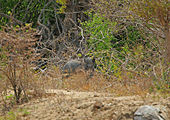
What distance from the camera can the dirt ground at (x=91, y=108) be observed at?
3.78m

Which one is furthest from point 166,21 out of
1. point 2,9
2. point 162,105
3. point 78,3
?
point 2,9

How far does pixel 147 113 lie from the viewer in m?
3.43

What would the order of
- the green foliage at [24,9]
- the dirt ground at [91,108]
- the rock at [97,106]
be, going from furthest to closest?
the green foliage at [24,9] < the rock at [97,106] < the dirt ground at [91,108]

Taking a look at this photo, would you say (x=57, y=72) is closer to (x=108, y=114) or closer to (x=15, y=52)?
(x=15, y=52)

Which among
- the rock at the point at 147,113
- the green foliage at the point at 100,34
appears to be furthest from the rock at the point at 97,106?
the green foliage at the point at 100,34

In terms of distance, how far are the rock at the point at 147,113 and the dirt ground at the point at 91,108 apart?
0.10m

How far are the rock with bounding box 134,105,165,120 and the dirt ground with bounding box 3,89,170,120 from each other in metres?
0.10

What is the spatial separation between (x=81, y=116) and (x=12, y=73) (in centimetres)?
218

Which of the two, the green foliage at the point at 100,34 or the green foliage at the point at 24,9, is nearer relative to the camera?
the green foliage at the point at 100,34

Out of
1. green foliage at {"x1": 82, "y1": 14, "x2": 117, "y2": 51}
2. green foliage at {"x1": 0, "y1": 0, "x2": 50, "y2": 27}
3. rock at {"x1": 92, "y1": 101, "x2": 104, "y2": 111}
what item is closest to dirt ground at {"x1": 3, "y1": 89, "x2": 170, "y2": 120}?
rock at {"x1": 92, "y1": 101, "x2": 104, "y2": 111}

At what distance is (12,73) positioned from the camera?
18.2ft

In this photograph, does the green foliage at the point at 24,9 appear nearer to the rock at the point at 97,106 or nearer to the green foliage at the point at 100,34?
the green foliage at the point at 100,34

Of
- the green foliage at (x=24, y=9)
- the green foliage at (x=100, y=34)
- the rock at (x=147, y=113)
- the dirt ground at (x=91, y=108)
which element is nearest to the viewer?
the rock at (x=147, y=113)

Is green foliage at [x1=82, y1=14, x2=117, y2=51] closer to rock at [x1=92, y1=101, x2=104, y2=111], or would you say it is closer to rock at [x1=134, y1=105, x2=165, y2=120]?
rock at [x1=92, y1=101, x2=104, y2=111]
